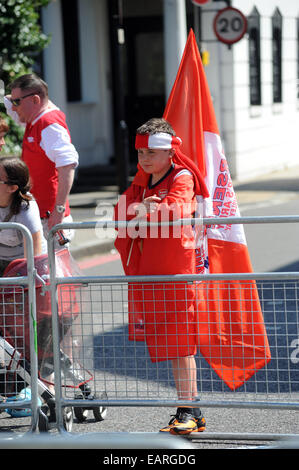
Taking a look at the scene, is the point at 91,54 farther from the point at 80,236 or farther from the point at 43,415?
the point at 43,415

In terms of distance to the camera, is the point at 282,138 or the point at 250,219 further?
the point at 282,138

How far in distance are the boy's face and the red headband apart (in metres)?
0.02

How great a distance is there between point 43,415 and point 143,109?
16353 millimetres

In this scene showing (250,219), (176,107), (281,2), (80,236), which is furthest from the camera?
(281,2)

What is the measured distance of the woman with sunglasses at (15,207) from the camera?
15.9ft

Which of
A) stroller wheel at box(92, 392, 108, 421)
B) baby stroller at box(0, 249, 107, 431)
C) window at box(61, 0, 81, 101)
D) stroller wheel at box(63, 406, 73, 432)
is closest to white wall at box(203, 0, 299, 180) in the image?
window at box(61, 0, 81, 101)

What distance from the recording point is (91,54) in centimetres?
1864

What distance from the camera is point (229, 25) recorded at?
16.0 meters

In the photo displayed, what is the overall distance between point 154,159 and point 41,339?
45.9 inches

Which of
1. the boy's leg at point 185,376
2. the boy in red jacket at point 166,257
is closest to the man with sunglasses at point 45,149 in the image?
the boy in red jacket at point 166,257

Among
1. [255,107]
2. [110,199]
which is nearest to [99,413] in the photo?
[110,199]

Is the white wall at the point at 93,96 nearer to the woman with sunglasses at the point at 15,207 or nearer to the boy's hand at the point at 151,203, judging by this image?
the woman with sunglasses at the point at 15,207

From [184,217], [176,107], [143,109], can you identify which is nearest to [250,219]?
[184,217]

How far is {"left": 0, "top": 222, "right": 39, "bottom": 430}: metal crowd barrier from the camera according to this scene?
430cm
